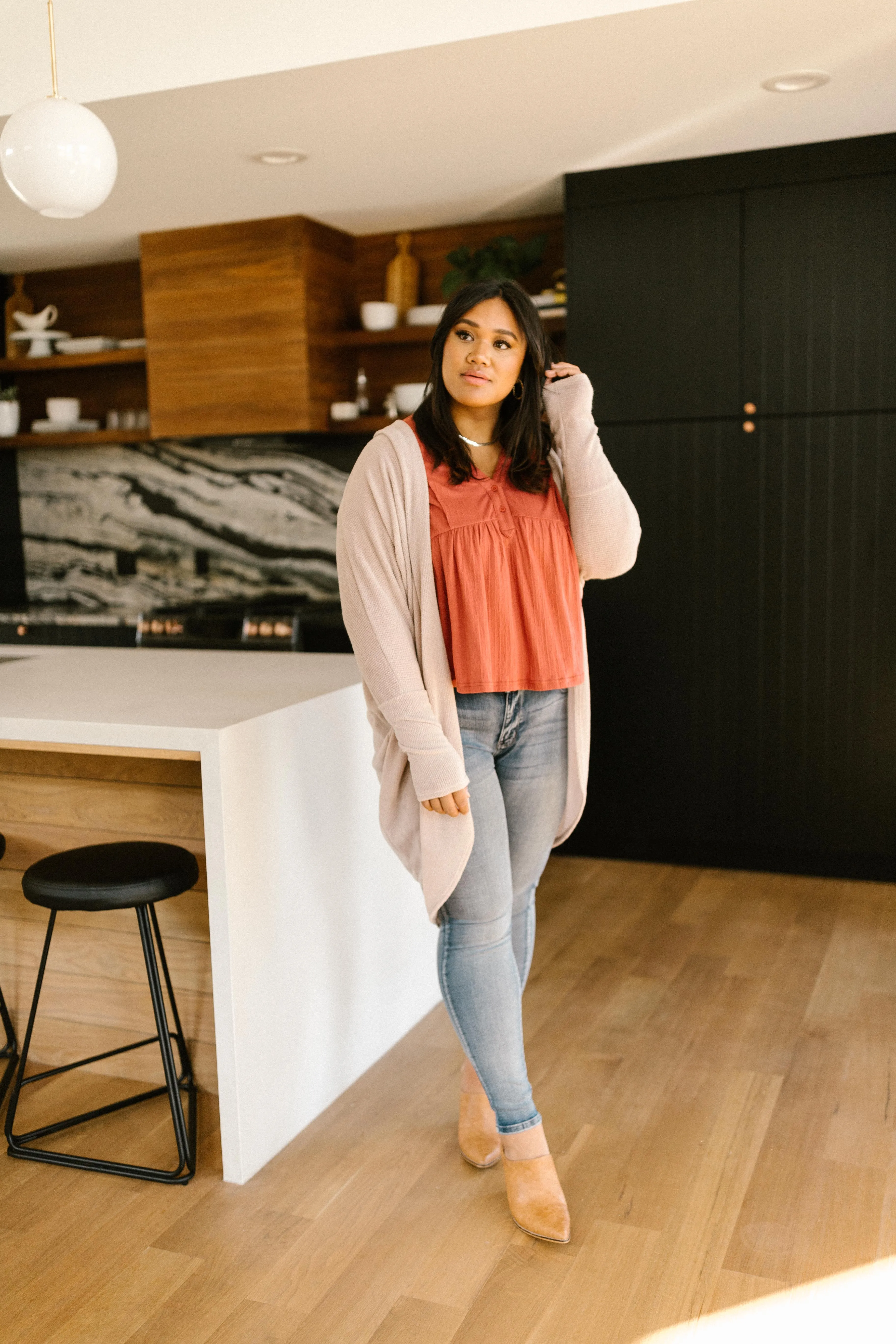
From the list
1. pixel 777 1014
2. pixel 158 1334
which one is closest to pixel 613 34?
pixel 777 1014

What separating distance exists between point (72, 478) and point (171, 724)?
345 cm

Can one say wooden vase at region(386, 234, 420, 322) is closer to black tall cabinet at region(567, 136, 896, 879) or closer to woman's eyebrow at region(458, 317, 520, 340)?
black tall cabinet at region(567, 136, 896, 879)

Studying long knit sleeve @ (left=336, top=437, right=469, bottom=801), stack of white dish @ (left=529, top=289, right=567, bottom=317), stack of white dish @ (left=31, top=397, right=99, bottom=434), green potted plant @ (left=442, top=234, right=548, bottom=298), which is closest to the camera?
long knit sleeve @ (left=336, top=437, right=469, bottom=801)

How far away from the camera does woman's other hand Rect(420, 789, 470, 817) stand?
1.80 meters

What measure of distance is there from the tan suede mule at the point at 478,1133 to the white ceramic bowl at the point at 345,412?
2735mm

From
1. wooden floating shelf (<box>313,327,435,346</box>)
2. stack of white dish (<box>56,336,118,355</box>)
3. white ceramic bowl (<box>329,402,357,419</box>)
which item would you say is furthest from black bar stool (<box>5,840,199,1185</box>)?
stack of white dish (<box>56,336,118,355</box>)

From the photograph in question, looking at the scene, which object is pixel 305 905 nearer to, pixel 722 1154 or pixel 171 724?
pixel 171 724

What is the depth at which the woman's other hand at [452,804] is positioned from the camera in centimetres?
180

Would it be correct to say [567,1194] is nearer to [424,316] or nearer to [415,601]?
[415,601]

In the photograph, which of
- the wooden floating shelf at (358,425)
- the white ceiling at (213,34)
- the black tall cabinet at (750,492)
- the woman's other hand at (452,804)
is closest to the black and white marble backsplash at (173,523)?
the wooden floating shelf at (358,425)

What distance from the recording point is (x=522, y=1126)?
6.22ft

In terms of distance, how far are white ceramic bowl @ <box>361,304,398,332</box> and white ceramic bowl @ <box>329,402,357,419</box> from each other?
288mm

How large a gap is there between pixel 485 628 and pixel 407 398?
252 cm

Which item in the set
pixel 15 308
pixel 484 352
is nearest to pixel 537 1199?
pixel 484 352
